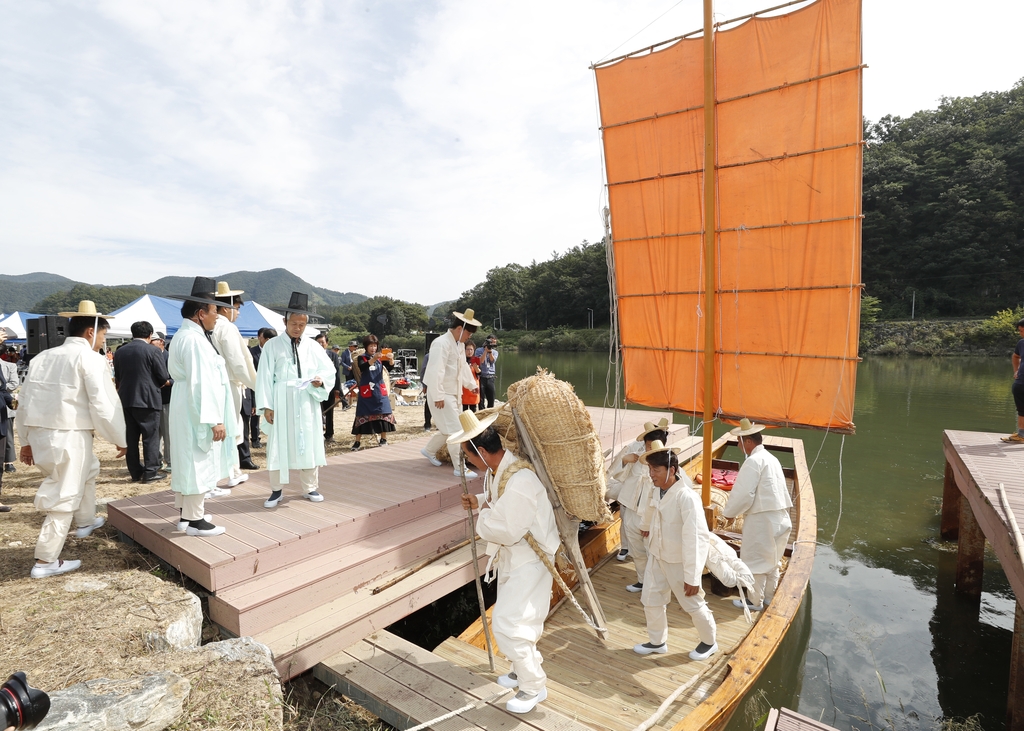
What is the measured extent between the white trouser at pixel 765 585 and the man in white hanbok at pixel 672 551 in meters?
0.86

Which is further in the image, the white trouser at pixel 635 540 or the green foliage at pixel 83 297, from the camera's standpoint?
the green foliage at pixel 83 297

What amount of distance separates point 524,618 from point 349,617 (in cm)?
133

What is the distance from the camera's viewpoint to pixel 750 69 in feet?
17.5

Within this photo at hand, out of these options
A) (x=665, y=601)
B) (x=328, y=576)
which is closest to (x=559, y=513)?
(x=665, y=601)

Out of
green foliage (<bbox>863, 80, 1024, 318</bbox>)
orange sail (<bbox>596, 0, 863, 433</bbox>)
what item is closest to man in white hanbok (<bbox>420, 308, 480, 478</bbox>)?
orange sail (<bbox>596, 0, 863, 433</bbox>)

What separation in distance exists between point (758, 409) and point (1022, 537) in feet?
8.28

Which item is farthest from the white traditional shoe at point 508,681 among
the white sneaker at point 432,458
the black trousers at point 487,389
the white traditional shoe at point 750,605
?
the black trousers at point 487,389

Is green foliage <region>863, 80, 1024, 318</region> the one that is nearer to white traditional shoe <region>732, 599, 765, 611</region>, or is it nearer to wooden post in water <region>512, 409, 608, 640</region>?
white traditional shoe <region>732, 599, 765, 611</region>

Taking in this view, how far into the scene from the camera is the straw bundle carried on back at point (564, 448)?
10.0 feet

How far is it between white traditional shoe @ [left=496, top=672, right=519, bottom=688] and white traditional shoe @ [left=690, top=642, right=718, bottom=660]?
1269mm

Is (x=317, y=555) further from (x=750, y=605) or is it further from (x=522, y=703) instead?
(x=750, y=605)

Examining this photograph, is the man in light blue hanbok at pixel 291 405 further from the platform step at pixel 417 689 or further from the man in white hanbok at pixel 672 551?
the man in white hanbok at pixel 672 551

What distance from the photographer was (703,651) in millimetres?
3549

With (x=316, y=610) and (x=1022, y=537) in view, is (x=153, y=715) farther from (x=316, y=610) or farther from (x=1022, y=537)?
(x=1022, y=537)
